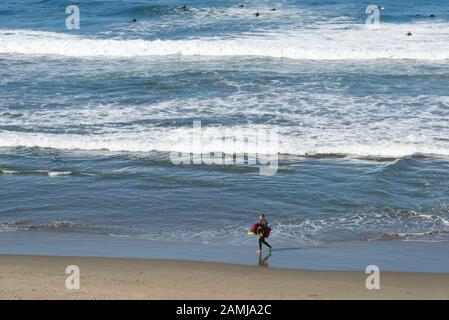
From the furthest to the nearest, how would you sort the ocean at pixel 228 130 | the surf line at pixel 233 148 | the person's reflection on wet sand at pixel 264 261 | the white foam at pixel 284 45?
the white foam at pixel 284 45, the surf line at pixel 233 148, the ocean at pixel 228 130, the person's reflection on wet sand at pixel 264 261

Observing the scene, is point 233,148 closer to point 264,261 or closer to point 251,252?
point 251,252

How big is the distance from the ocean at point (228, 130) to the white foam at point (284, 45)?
0.10 metres

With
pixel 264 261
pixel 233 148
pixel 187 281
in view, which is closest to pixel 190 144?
pixel 233 148

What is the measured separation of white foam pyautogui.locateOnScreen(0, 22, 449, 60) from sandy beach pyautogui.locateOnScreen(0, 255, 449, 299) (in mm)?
19678

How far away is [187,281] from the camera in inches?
503

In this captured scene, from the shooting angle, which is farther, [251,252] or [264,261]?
[251,252]

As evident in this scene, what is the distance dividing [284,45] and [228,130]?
472 inches

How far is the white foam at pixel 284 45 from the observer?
105 ft

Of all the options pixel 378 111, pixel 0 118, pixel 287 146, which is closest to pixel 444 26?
pixel 378 111

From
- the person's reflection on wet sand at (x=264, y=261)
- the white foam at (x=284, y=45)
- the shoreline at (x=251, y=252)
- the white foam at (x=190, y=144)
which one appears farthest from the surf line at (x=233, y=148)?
the white foam at (x=284, y=45)

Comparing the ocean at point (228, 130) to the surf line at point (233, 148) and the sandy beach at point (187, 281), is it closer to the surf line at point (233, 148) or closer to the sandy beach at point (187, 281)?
the surf line at point (233, 148)

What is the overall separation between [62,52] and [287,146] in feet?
54.2

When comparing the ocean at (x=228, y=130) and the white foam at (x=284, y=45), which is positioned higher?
the white foam at (x=284, y=45)
